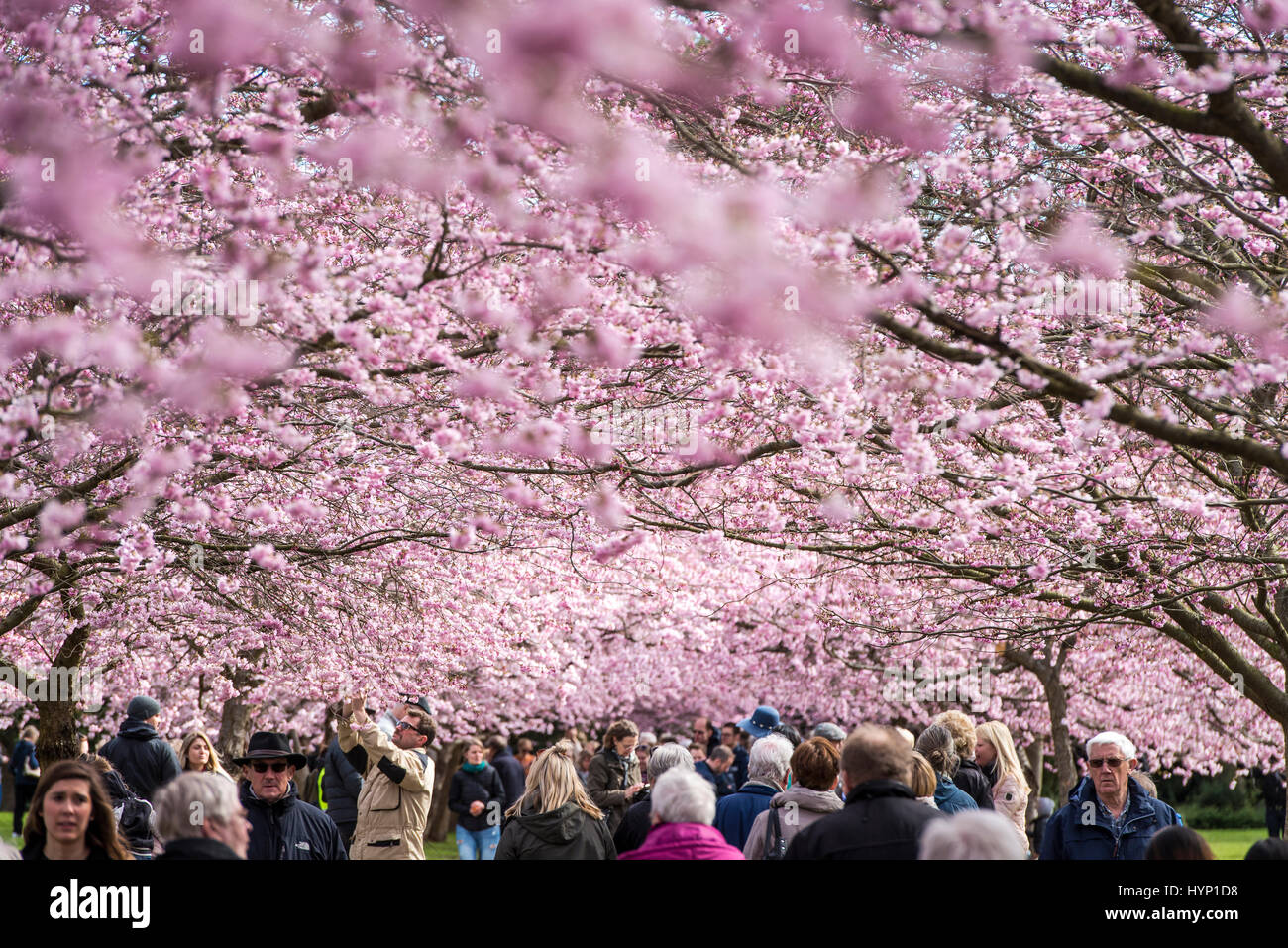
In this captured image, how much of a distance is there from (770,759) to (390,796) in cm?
305

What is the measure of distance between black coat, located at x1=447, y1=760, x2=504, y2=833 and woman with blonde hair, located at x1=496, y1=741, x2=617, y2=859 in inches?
229

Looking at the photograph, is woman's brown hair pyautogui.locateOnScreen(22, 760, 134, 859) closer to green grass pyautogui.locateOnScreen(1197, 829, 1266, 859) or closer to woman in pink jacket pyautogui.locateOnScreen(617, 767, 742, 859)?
woman in pink jacket pyautogui.locateOnScreen(617, 767, 742, 859)

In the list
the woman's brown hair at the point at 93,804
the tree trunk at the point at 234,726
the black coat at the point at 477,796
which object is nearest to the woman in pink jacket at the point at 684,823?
the woman's brown hair at the point at 93,804

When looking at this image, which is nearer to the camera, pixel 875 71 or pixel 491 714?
pixel 875 71

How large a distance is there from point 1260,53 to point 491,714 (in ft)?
70.3

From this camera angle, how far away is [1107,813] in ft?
21.8

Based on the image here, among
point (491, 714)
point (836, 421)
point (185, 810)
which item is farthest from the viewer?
point (491, 714)

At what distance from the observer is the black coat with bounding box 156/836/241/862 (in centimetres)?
434

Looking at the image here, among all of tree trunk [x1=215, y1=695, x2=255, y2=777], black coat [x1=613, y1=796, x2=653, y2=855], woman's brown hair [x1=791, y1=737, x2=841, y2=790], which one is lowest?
black coat [x1=613, y1=796, x2=653, y2=855]

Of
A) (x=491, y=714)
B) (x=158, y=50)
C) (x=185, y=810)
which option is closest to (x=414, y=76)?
(x=158, y=50)

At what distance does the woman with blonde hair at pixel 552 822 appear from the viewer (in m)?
→ 6.80

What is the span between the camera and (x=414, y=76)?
5176mm
